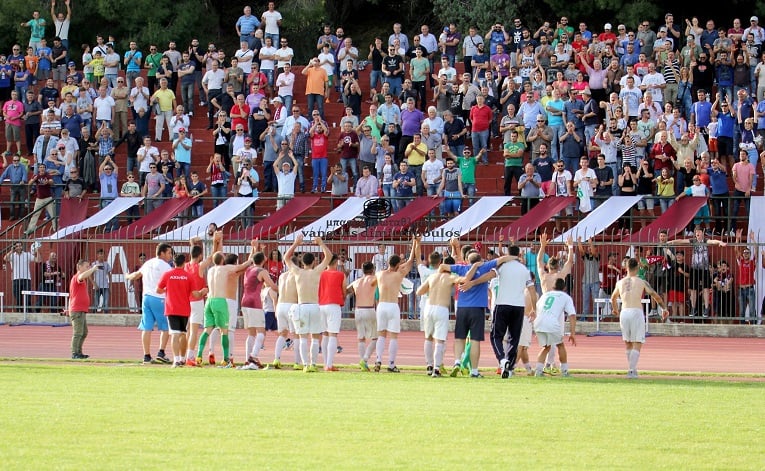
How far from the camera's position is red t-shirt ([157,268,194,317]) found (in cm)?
2158

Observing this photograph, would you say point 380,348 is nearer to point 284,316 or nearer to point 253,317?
point 284,316

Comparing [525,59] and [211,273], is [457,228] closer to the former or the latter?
[525,59]

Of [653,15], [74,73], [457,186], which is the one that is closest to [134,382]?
[457,186]

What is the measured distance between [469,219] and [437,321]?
1073 cm

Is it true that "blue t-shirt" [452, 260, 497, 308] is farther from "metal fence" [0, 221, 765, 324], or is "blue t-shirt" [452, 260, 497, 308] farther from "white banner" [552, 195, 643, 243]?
"white banner" [552, 195, 643, 243]

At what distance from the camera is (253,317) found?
21.8 m

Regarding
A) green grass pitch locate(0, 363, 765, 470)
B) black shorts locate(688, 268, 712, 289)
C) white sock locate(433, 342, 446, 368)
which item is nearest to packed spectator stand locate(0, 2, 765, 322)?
black shorts locate(688, 268, 712, 289)

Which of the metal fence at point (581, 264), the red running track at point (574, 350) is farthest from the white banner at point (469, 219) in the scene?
the red running track at point (574, 350)

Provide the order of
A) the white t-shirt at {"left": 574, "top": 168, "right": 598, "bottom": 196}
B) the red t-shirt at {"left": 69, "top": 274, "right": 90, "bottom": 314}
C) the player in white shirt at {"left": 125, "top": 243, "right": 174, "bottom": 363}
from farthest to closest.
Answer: the white t-shirt at {"left": 574, "top": 168, "right": 598, "bottom": 196} → the red t-shirt at {"left": 69, "top": 274, "right": 90, "bottom": 314} → the player in white shirt at {"left": 125, "top": 243, "right": 174, "bottom": 363}

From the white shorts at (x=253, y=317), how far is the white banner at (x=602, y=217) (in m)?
9.28

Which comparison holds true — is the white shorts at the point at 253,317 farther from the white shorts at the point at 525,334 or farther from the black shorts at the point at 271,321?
the white shorts at the point at 525,334

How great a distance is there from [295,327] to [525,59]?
54.1 feet

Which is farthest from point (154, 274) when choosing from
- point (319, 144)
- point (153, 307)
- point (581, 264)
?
point (319, 144)

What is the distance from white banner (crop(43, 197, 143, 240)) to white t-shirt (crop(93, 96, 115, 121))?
4224mm
